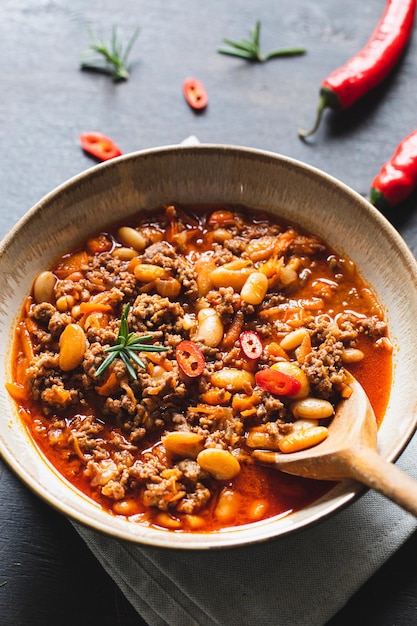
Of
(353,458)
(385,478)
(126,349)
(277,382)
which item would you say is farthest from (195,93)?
(385,478)

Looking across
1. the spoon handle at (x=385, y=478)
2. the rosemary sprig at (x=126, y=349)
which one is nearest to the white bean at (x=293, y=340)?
the rosemary sprig at (x=126, y=349)

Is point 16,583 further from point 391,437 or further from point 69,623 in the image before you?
point 391,437

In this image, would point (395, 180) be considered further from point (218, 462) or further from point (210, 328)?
point (218, 462)

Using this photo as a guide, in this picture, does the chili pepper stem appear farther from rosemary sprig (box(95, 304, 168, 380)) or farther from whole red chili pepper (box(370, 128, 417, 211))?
rosemary sprig (box(95, 304, 168, 380))

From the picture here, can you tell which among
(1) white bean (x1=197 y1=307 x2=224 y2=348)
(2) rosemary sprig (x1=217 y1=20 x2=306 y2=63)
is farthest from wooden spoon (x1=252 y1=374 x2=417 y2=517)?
(2) rosemary sprig (x1=217 y1=20 x2=306 y2=63)

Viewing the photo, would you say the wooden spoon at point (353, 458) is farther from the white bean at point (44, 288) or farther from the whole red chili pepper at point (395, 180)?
the whole red chili pepper at point (395, 180)
